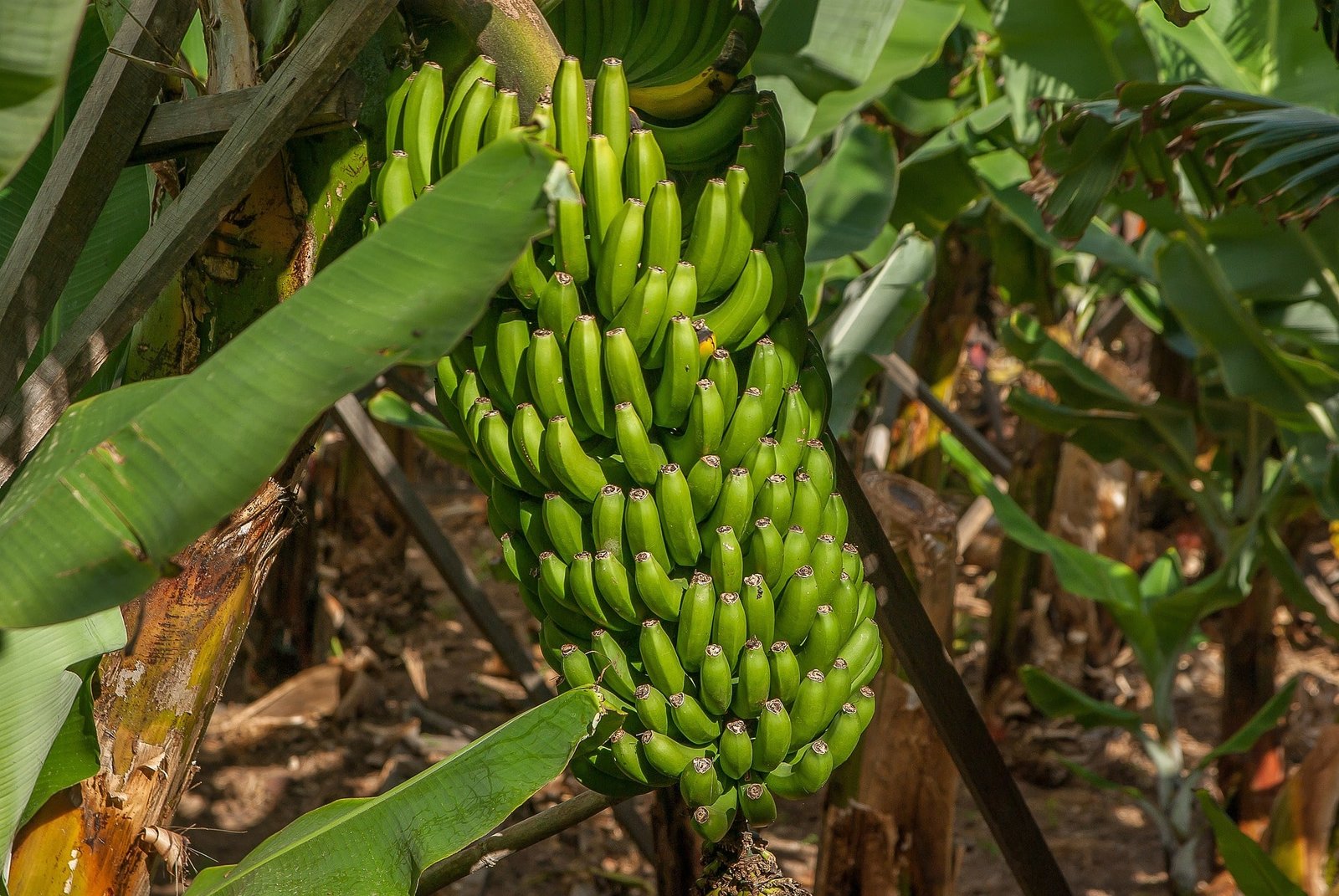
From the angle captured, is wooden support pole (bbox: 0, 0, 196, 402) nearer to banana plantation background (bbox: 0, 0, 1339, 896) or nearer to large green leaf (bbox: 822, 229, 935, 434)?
banana plantation background (bbox: 0, 0, 1339, 896)

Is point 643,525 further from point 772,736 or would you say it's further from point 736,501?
point 772,736

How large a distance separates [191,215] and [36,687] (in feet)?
1.25

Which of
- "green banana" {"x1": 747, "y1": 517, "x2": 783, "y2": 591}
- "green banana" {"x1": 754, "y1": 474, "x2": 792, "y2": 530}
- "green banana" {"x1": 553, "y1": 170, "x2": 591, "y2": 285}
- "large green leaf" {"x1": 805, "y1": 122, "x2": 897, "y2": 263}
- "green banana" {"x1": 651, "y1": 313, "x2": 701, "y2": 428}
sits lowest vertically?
"green banana" {"x1": 747, "y1": 517, "x2": 783, "y2": 591}

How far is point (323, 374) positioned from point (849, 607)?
0.53 m

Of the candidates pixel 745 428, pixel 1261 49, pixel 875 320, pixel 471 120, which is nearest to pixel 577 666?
pixel 745 428

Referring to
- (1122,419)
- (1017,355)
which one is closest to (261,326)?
(1017,355)

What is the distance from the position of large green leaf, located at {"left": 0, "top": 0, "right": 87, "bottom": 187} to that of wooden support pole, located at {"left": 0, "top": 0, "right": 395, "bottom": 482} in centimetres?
22

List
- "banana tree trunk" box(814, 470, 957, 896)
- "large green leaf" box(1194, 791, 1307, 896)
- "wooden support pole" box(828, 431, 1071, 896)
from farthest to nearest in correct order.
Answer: "large green leaf" box(1194, 791, 1307, 896)
"banana tree trunk" box(814, 470, 957, 896)
"wooden support pole" box(828, 431, 1071, 896)

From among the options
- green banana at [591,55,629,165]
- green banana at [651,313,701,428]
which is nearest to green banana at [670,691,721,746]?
green banana at [651,313,701,428]

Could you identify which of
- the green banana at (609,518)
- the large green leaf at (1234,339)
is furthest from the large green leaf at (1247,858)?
the green banana at (609,518)

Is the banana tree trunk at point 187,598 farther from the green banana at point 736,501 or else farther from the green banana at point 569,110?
the green banana at point 736,501

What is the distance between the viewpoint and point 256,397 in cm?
Answer: 55

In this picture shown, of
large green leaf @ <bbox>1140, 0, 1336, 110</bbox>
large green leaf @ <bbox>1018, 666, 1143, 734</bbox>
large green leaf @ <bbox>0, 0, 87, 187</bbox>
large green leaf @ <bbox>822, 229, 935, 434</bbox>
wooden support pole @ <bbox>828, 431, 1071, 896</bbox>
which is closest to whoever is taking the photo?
large green leaf @ <bbox>0, 0, 87, 187</bbox>

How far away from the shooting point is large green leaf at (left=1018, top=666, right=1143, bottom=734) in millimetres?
2611
